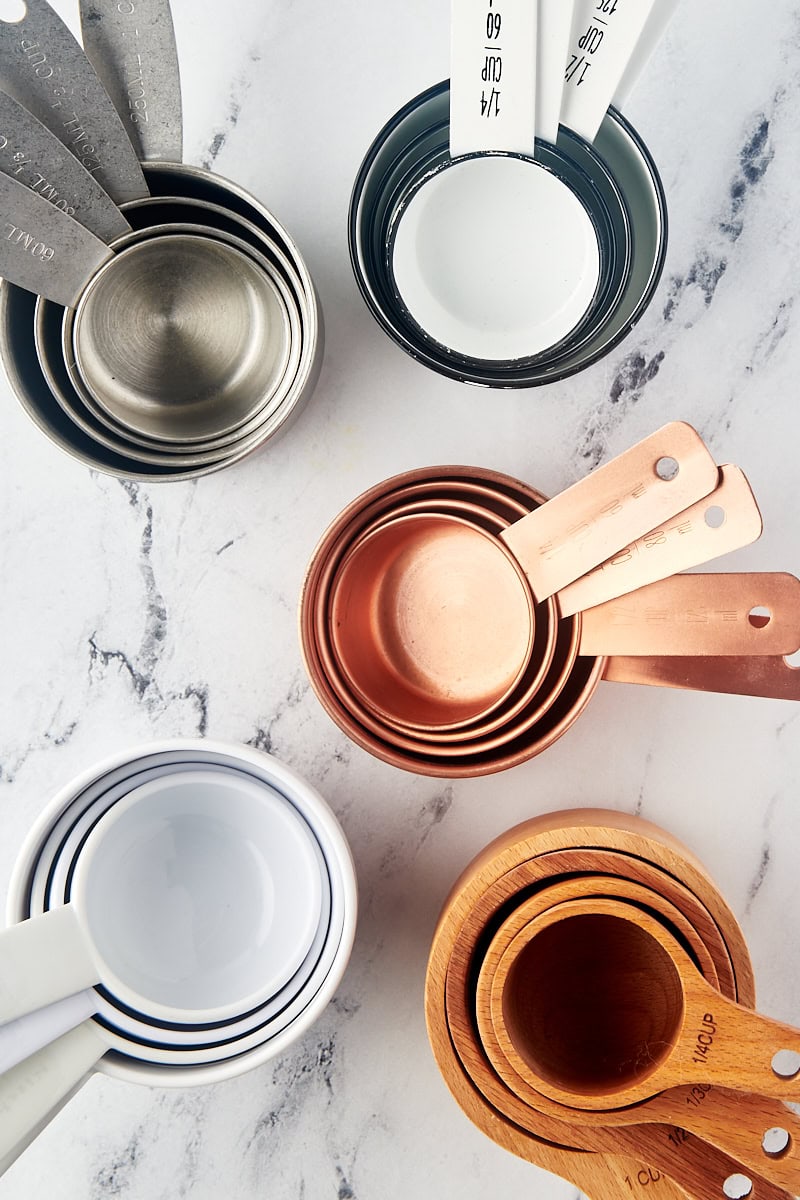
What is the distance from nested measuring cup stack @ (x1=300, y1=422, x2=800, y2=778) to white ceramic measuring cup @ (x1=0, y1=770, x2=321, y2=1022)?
0.14 metres

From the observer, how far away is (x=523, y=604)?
2.48 feet

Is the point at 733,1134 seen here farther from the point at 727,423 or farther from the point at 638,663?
the point at 727,423

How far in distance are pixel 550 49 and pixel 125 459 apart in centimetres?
45

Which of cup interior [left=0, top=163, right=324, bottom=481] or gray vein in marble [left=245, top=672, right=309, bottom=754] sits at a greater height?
cup interior [left=0, top=163, right=324, bottom=481]

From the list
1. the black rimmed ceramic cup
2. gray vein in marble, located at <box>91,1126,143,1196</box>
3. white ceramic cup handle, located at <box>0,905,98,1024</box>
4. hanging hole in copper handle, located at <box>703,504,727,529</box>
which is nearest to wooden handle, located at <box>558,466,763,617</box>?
hanging hole in copper handle, located at <box>703,504,727,529</box>

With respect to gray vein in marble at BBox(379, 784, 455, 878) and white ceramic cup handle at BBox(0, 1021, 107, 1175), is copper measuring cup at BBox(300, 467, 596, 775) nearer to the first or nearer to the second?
gray vein in marble at BBox(379, 784, 455, 878)

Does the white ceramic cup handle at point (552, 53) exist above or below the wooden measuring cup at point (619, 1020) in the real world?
above

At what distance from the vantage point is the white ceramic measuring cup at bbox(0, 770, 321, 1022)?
2.29ft

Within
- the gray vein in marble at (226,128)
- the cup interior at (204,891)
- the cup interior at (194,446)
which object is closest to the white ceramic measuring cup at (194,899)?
the cup interior at (204,891)

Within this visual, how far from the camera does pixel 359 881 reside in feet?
2.69

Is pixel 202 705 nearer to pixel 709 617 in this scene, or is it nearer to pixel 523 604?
pixel 523 604

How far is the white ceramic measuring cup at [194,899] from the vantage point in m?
0.70

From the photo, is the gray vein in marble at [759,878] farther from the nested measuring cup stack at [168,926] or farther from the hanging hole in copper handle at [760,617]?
the nested measuring cup stack at [168,926]

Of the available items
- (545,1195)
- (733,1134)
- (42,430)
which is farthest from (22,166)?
(545,1195)
